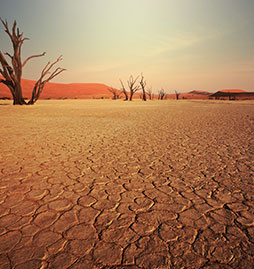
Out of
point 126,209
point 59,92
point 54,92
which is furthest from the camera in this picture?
point 59,92

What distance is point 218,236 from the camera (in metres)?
1.36

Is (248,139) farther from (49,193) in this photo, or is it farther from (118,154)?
(49,193)

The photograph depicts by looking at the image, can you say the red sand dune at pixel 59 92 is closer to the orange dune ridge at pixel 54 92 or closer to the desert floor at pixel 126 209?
the orange dune ridge at pixel 54 92

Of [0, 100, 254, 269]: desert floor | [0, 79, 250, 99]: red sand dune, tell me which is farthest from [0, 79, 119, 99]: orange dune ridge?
[0, 100, 254, 269]: desert floor

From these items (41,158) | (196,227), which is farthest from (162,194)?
(41,158)

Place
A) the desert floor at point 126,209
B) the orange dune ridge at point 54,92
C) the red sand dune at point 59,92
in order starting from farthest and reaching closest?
the red sand dune at point 59,92
the orange dune ridge at point 54,92
the desert floor at point 126,209

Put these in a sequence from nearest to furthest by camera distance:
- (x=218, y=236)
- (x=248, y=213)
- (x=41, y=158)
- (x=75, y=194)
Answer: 1. (x=218, y=236)
2. (x=248, y=213)
3. (x=75, y=194)
4. (x=41, y=158)

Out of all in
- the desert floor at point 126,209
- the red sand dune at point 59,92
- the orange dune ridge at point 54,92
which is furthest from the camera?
the red sand dune at point 59,92

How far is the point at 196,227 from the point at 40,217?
54.7 inches

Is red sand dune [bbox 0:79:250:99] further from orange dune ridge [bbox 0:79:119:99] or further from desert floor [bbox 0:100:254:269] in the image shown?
desert floor [bbox 0:100:254:269]

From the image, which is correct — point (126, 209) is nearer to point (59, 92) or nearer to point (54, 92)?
point (54, 92)

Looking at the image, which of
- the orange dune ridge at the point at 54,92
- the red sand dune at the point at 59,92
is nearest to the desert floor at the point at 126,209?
the red sand dune at the point at 59,92

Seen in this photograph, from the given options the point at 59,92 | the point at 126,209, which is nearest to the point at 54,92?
the point at 59,92

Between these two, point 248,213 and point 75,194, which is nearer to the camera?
point 248,213
